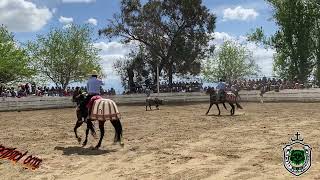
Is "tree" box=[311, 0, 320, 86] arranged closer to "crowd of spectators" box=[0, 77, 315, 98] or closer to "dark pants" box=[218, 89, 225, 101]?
"crowd of spectators" box=[0, 77, 315, 98]

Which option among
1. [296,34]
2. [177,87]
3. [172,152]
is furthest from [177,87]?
[172,152]

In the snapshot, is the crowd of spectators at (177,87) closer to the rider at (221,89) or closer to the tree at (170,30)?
the tree at (170,30)

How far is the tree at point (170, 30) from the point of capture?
161 ft

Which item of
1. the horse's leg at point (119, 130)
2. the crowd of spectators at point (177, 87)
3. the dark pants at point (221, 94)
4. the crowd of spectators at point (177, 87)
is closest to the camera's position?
the horse's leg at point (119, 130)

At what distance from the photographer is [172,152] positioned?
42.6 feet

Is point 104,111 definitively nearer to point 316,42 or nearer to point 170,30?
point 170,30

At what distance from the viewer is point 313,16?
182 ft

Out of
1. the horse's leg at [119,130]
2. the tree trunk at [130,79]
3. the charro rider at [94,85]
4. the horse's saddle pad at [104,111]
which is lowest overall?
the horse's leg at [119,130]

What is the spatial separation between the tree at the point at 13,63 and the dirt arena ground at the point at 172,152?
1502 inches

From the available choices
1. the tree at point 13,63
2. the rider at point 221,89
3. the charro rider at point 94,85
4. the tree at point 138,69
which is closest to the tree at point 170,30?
the tree at point 138,69

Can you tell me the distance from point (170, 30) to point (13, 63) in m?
18.7

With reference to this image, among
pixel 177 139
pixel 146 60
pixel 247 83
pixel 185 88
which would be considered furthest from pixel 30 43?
pixel 177 139

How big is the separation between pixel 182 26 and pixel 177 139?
35255mm

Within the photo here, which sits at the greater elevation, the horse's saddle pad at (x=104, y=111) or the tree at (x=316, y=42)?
the tree at (x=316, y=42)
